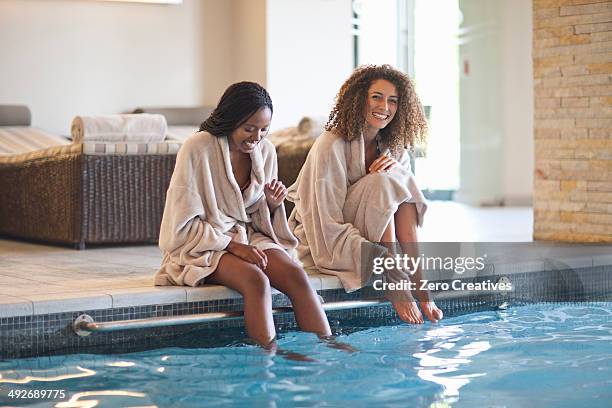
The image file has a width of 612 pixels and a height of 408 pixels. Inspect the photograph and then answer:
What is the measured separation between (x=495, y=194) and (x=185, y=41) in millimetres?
3464

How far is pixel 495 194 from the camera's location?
1009 centimetres

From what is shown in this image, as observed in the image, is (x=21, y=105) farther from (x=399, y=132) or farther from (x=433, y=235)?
(x=399, y=132)

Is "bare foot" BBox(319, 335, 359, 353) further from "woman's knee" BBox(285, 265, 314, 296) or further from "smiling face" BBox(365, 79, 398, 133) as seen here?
"smiling face" BBox(365, 79, 398, 133)

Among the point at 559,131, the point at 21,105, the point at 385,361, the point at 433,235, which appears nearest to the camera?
the point at 385,361

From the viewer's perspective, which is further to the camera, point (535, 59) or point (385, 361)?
point (535, 59)

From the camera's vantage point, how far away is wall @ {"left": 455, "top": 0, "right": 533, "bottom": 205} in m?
9.93

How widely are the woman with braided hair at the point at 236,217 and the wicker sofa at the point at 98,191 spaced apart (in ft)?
6.13

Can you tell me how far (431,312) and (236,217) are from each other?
0.88 metres

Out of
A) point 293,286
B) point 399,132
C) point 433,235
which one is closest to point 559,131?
point 433,235

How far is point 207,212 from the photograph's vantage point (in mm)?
3639

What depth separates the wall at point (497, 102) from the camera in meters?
9.93

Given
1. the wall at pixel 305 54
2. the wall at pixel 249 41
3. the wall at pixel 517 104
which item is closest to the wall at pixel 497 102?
the wall at pixel 517 104

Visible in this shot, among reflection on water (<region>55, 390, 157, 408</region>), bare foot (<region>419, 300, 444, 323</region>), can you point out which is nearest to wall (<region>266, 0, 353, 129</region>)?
bare foot (<region>419, 300, 444, 323</region>)

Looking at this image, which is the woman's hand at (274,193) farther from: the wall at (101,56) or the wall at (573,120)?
the wall at (101,56)
